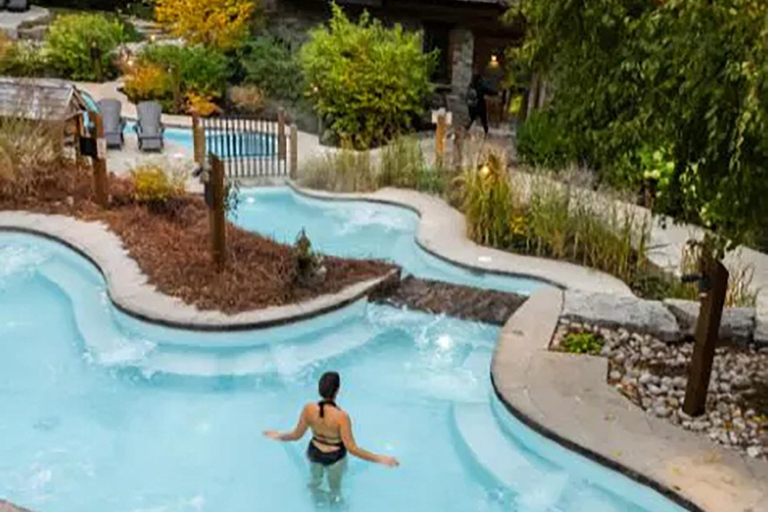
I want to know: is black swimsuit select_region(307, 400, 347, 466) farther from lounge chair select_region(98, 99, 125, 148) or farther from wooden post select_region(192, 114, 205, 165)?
lounge chair select_region(98, 99, 125, 148)

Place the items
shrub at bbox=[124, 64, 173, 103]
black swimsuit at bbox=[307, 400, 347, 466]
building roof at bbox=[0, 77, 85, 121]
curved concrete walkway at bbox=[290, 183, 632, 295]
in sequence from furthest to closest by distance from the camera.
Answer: shrub at bbox=[124, 64, 173, 103]
building roof at bbox=[0, 77, 85, 121]
curved concrete walkway at bbox=[290, 183, 632, 295]
black swimsuit at bbox=[307, 400, 347, 466]

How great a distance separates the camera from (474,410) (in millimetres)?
8570

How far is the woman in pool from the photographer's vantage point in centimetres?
686

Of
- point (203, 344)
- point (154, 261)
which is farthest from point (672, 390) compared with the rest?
point (154, 261)

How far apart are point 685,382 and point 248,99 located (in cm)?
1384

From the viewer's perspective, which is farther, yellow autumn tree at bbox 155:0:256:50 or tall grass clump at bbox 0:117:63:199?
yellow autumn tree at bbox 155:0:256:50

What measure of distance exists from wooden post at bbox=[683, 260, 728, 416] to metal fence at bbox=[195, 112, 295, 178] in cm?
920

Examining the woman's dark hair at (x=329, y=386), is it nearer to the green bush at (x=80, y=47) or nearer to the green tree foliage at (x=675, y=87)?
the green tree foliage at (x=675, y=87)

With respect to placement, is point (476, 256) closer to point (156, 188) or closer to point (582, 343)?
point (582, 343)

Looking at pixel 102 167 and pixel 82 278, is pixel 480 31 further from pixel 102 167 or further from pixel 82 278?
pixel 82 278

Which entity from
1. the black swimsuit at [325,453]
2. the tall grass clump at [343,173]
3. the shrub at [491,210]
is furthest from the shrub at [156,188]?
the black swimsuit at [325,453]

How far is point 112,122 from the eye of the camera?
16.8m

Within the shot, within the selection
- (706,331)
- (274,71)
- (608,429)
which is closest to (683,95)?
(706,331)

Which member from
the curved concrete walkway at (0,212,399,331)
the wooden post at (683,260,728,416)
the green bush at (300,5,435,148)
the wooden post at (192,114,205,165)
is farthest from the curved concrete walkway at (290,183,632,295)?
the green bush at (300,5,435,148)
